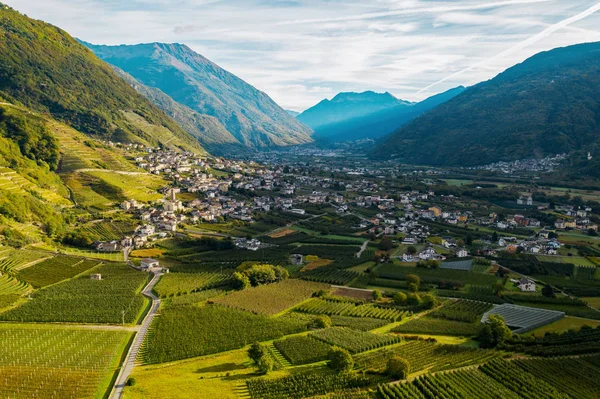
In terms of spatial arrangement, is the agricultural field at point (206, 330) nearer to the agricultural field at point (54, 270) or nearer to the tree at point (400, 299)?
the tree at point (400, 299)

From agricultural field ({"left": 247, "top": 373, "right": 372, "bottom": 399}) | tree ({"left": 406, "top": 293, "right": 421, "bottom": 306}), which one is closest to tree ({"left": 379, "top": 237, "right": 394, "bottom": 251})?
tree ({"left": 406, "top": 293, "right": 421, "bottom": 306})

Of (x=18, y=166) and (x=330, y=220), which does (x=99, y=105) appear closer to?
(x=18, y=166)

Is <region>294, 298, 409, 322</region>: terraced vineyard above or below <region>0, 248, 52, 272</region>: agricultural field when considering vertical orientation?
below

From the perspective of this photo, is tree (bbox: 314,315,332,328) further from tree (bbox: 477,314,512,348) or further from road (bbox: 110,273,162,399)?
road (bbox: 110,273,162,399)

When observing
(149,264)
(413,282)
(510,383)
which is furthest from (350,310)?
(149,264)

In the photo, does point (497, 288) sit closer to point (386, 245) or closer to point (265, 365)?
point (386, 245)

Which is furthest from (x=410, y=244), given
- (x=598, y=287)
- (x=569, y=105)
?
(x=569, y=105)

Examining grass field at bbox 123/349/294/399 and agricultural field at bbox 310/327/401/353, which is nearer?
grass field at bbox 123/349/294/399
